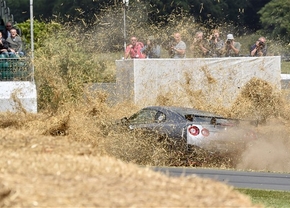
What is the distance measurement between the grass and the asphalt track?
0.48m

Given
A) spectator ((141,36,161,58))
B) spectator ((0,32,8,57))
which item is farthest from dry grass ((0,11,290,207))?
spectator ((141,36,161,58))

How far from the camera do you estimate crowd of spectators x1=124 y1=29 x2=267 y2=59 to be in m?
27.3

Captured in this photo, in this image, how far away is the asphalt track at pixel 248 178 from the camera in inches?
602

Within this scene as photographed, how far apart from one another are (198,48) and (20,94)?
5.08 meters

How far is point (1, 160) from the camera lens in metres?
8.32

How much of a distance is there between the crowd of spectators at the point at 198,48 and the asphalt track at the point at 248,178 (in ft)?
31.4

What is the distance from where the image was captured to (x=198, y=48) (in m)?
27.6

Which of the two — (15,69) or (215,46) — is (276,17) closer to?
(215,46)

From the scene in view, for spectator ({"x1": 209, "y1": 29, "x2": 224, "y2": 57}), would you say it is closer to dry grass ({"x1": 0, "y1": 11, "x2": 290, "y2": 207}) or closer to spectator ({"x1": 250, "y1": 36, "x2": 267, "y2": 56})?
spectator ({"x1": 250, "y1": 36, "x2": 267, "y2": 56})

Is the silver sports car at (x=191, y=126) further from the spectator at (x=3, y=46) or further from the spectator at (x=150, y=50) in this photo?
the spectator at (x=150, y=50)

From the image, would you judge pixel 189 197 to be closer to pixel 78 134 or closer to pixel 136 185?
pixel 136 185

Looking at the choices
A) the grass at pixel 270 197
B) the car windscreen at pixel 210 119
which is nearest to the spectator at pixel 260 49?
the car windscreen at pixel 210 119

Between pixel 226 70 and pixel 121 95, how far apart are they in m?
2.88

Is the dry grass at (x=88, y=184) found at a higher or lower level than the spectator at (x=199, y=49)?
lower
